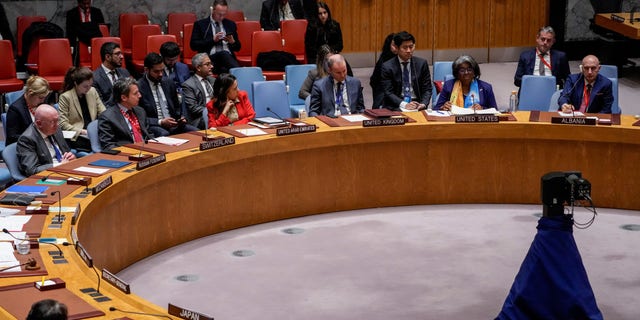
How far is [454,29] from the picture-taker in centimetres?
1388

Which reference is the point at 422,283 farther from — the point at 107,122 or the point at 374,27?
the point at 374,27

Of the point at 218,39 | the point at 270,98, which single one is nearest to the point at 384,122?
the point at 270,98

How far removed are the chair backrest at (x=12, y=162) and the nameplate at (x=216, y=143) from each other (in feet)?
3.95

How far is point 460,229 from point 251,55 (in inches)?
183

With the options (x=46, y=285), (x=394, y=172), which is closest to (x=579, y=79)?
(x=394, y=172)

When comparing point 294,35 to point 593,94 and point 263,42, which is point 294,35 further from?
point 593,94

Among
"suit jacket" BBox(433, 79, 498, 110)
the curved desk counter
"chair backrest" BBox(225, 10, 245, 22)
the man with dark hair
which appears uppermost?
"chair backrest" BBox(225, 10, 245, 22)

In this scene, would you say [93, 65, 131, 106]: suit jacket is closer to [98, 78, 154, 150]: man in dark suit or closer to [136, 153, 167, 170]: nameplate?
[98, 78, 154, 150]: man in dark suit

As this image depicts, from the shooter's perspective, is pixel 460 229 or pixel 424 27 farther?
pixel 424 27

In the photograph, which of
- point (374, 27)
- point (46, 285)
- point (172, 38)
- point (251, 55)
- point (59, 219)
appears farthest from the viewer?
point (374, 27)

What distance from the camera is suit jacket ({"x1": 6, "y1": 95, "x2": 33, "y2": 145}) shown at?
7.48 m

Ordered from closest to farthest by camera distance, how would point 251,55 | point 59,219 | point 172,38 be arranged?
point 59,219, point 172,38, point 251,55

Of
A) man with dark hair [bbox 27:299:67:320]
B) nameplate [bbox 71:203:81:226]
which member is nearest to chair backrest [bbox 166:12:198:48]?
nameplate [bbox 71:203:81:226]

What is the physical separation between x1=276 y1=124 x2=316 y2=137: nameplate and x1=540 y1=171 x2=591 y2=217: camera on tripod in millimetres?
3086
